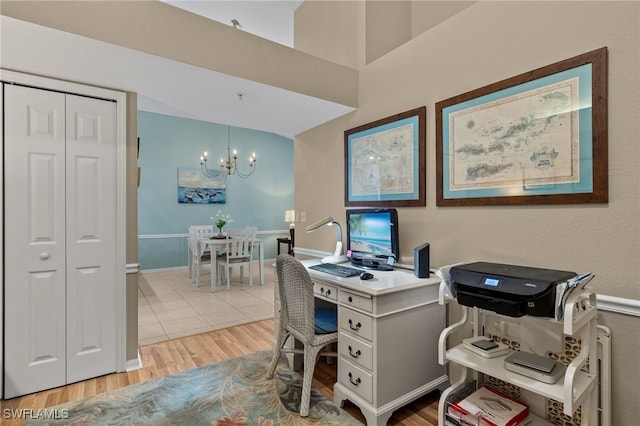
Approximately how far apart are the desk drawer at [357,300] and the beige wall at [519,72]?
0.75m

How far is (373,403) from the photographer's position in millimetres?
1815

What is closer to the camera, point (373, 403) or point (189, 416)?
point (373, 403)

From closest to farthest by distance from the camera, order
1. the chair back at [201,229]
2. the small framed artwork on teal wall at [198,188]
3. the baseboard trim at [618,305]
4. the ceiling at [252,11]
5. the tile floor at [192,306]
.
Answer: the baseboard trim at [618,305] < the tile floor at [192,306] < the ceiling at [252,11] < the chair back at [201,229] < the small framed artwork on teal wall at [198,188]

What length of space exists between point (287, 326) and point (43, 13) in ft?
7.60

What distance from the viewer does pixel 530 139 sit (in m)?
1.81

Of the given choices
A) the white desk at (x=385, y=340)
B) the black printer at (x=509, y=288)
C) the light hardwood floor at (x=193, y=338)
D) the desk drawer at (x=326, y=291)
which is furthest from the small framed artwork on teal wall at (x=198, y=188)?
the black printer at (x=509, y=288)

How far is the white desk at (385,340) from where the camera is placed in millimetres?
1823

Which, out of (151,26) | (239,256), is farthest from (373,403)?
(239,256)

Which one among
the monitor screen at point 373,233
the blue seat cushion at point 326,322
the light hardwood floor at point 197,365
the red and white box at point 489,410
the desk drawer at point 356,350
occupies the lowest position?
the light hardwood floor at point 197,365

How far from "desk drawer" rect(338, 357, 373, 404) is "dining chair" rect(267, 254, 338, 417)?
0.59 ft

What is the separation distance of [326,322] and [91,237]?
1.88 meters

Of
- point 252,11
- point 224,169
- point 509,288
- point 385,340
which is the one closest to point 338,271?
point 385,340

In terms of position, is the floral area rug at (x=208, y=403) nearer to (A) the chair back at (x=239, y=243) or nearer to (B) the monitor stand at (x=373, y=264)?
(B) the monitor stand at (x=373, y=264)

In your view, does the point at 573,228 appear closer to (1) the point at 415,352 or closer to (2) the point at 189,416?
(1) the point at 415,352
